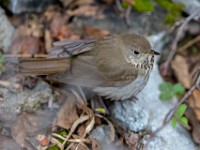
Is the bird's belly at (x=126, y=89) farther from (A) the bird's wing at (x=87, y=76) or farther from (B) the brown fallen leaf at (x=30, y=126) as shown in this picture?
(B) the brown fallen leaf at (x=30, y=126)

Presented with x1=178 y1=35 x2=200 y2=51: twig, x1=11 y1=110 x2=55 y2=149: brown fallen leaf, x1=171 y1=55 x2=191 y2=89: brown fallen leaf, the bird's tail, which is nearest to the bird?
the bird's tail

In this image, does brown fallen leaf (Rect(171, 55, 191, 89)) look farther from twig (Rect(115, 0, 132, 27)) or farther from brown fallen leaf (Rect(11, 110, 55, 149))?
brown fallen leaf (Rect(11, 110, 55, 149))

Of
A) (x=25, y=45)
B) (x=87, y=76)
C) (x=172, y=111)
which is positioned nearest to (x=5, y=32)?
(x=25, y=45)

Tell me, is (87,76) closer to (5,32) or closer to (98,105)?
(98,105)

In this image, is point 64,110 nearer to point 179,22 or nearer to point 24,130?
point 24,130

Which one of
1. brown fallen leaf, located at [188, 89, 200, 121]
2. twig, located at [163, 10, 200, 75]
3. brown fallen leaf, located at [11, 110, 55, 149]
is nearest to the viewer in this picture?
brown fallen leaf, located at [11, 110, 55, 149]

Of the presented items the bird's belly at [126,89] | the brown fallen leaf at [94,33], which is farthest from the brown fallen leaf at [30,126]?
the brown fallen leaf at [94,33]
